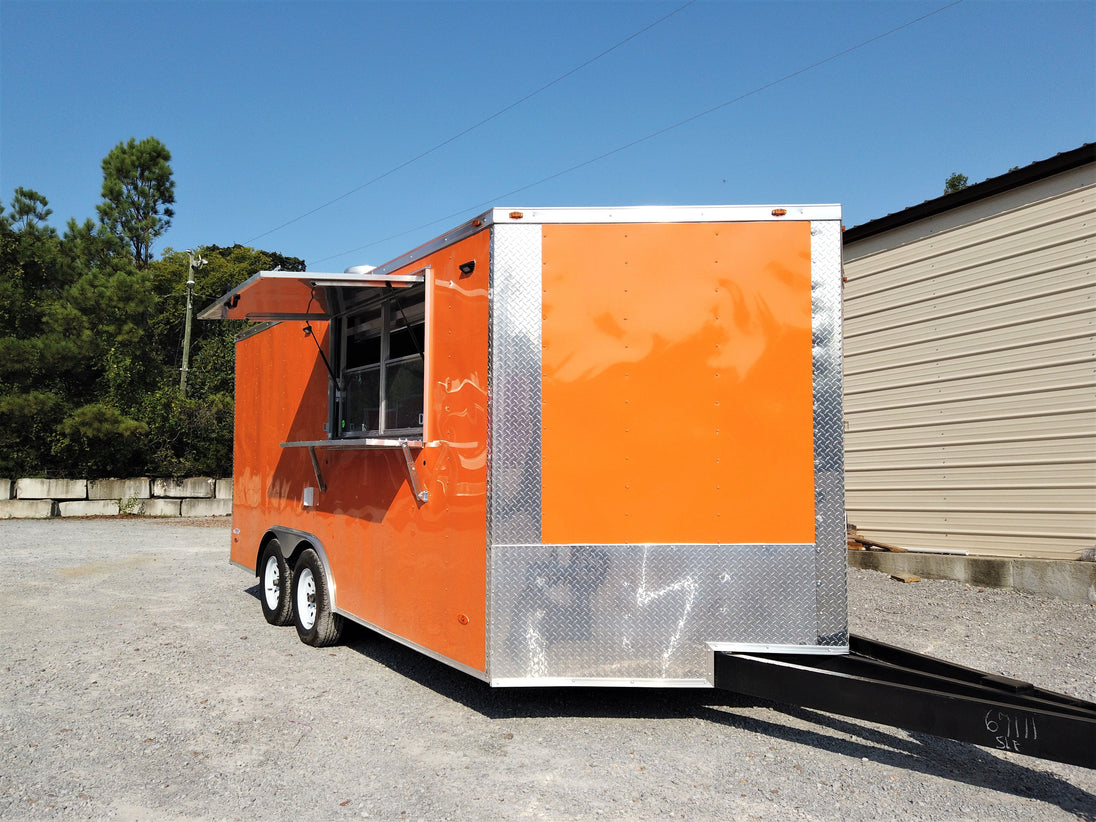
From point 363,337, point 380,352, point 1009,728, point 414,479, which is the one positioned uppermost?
point 363,337

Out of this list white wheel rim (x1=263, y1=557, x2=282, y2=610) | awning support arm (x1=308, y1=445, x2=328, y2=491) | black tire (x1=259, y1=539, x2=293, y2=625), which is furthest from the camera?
white wheel rim (x1=263, y1=557, x2=282, y2=610)

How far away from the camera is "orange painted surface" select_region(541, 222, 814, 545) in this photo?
4207 mm

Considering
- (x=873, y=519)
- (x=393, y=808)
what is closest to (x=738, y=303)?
(x=393, y=808)

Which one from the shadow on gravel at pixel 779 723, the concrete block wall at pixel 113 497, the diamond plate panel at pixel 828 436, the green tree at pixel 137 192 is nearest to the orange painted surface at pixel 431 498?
the shadow on gravel at pixel 779 723

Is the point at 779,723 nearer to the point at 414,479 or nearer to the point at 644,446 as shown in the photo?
the point at 644,446

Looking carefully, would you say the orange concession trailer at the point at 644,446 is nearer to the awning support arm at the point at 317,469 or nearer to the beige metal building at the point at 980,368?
the awning support arm at the point at 317,469

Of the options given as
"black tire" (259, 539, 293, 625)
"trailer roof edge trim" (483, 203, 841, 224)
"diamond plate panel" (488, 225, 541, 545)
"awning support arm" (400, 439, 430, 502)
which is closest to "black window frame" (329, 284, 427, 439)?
"awning support arm" (400, 439, 430, 502)

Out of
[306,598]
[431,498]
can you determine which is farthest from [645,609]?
[306,598]

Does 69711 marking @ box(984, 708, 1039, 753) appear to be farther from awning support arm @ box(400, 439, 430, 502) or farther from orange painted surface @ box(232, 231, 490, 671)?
awning support arm @ box(400, 439, 430, 502)

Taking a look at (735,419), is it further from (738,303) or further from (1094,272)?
(1094,272)

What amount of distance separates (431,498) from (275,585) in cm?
305

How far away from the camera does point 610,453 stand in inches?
169

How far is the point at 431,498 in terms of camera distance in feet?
15.7

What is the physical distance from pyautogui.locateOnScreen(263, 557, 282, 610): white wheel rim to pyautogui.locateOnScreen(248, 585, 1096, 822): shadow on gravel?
1.56m
